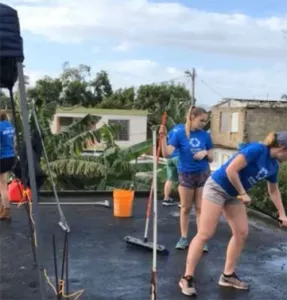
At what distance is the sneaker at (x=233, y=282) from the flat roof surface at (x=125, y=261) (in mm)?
59

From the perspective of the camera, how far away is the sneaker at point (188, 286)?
15.2 ft

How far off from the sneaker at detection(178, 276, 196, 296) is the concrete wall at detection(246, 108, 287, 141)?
2872 centimetres

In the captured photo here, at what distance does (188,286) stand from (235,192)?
87cm

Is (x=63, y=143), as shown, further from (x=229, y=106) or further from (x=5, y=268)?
(x=229, y=106)

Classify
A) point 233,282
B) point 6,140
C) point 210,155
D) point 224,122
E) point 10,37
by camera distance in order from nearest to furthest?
point 10,37, point 233,282, point 210,155, point 6,140, point 224,122

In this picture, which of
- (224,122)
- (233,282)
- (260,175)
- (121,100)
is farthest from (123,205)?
(121,100)

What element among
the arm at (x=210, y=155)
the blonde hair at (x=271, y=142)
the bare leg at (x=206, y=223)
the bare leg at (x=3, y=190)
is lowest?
the bare leg at (x=3, y=190)

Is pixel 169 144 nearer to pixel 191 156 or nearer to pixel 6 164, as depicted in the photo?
pixel 191 156

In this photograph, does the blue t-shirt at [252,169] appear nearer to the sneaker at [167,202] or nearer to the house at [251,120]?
the sneaker at [167,202]

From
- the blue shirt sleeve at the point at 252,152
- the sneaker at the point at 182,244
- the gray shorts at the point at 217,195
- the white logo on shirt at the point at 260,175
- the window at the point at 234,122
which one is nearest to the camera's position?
the blue shirt sleeve at the point at 252,152

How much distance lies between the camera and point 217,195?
4605 millimetres

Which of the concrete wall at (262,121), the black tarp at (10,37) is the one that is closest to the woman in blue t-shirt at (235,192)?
the black tarp at (10,37)

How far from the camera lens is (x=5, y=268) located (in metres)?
5.36

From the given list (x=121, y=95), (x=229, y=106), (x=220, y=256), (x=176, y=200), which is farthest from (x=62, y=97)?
(x=220, y=256)
